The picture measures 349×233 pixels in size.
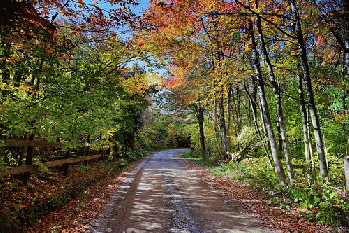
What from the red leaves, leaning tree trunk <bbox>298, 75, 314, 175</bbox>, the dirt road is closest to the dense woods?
leaning tree trunk <bbox>298, 75, 314, 175</bbox>

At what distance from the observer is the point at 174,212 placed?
624 centimetres

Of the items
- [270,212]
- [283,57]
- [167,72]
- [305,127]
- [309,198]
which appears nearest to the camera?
[270,212]

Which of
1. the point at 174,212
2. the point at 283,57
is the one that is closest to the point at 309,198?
the point at 174,212

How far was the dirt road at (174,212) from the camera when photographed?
5223mm

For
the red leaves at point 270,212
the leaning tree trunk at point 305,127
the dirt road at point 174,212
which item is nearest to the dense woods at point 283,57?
the leaning tree trunk at point 305,127

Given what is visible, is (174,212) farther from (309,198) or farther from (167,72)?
(167,72)

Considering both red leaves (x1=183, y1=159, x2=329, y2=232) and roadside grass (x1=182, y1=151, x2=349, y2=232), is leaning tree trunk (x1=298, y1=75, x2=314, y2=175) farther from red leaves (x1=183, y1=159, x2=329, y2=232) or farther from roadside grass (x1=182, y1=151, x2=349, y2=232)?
red leaves (x1=183, y1=159, x2=329, y2=232)

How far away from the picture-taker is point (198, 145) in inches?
1248

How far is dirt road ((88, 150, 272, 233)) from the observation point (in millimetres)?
5223

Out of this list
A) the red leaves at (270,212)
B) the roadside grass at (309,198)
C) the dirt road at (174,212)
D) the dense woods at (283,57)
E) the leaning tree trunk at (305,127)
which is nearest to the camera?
Result: the red leaves at (270,212)

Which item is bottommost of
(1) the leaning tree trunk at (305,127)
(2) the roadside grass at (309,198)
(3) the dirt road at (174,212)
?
(3) the dirt road at (174,212)

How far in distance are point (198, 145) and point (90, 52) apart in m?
22.8

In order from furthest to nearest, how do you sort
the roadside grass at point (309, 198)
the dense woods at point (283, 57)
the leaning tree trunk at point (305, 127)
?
the leaning tree trunk at point (305, 127) < the dense woods at point (283, 57) < the roadside grass at point (309, 198)

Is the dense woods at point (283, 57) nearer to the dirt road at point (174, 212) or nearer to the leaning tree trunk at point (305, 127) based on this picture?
the leaning tree trunk at point (305, 127)
